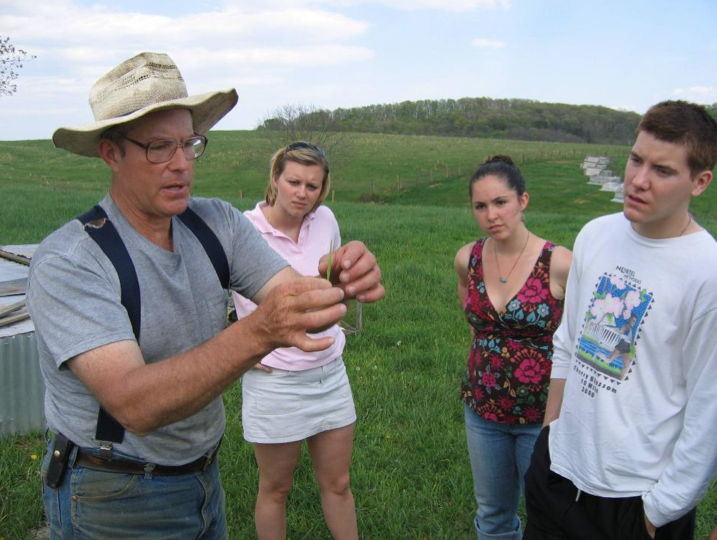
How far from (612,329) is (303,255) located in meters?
1.67

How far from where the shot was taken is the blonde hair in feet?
11.5

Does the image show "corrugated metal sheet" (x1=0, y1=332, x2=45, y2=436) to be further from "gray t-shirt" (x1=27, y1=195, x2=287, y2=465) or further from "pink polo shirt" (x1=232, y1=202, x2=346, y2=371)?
"gray t-shirt" (x1=27, y1=195, x2=287, y2=465)

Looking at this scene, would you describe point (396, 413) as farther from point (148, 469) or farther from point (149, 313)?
point (149, 313)

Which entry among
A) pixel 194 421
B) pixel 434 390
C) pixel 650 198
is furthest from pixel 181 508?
pixel 434 390

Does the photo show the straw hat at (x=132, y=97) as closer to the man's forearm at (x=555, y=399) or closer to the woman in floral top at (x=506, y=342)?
the woman in floral top at (x=506, y=342)

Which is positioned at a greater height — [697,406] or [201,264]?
[201,264]

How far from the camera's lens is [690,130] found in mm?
2121

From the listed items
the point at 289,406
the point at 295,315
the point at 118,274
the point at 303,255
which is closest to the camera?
the point at 295,315

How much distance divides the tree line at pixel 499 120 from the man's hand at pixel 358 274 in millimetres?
78640

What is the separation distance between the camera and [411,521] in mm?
3725

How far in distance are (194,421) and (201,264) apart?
0.55 m

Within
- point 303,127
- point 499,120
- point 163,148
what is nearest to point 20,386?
point 163,148

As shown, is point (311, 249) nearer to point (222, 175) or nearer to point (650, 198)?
point (650, 198)

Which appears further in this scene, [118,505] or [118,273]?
[118,505]
